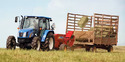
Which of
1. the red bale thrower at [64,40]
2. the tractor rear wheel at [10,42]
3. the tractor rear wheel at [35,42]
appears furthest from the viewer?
the red bale thrower at [64,40]

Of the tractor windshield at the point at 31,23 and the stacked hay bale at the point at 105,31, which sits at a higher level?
the tractor windshield at the point at 31,23

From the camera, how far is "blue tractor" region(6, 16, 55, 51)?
A: 15.0 meters

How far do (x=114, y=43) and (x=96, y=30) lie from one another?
2.61m

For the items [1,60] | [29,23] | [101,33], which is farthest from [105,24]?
[1,60]

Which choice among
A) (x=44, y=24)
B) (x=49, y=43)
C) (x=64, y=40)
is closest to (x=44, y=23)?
(x=44, y=24)

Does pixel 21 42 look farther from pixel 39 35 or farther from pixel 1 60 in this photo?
pixel 1 60

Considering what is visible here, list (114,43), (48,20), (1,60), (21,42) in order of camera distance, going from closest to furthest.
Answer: (1,60)
(21,42)
(48,20)
(114,43)

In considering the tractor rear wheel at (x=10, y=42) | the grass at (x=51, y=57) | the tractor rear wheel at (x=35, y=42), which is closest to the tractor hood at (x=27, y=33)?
the tractor rear wheel at (x=35, y=42)

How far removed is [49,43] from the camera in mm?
16000

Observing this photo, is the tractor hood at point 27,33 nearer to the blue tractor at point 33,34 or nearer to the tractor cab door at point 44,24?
the blue tractor at point 33,34

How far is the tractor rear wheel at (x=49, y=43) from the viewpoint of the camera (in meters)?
15.1

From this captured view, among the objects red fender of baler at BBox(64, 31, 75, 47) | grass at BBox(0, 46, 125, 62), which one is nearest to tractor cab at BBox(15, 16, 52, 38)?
red fender of baler at BBox(64, 31, 75, 47)

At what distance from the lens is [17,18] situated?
50.5 ft

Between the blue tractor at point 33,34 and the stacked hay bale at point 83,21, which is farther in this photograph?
the stacked hay bale at point 83,21
